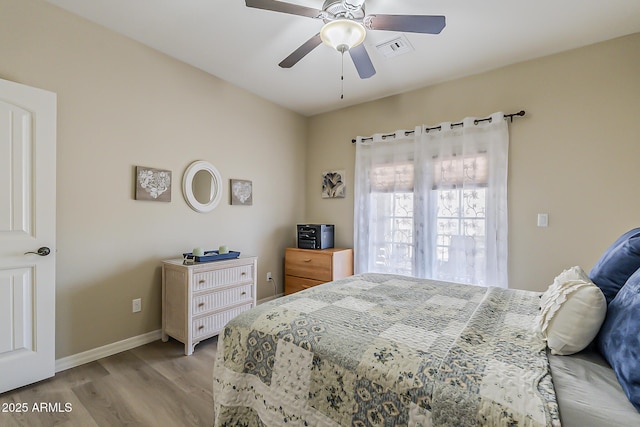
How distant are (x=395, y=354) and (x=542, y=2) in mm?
2518

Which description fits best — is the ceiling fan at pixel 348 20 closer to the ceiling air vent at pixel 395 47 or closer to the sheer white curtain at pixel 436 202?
the ceiling air vent at pixel 395 47

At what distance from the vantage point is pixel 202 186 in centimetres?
305

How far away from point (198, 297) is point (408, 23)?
257 centimetres

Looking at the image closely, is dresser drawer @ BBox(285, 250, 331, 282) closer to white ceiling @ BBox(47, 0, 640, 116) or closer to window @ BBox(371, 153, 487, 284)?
window @ BBox(371, 153, 487, 284)


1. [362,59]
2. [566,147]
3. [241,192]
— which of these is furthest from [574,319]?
[241,192]

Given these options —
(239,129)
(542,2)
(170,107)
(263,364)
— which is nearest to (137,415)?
(263,364)

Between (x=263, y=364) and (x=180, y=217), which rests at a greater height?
(x=180, y=217)

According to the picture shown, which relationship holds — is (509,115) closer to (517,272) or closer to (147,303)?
(517,272)

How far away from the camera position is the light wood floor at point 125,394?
1638 millimetres

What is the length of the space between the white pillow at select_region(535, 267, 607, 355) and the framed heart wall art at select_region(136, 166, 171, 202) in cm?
290

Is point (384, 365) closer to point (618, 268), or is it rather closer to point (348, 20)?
point (618, 268)

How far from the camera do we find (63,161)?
7.06 ft

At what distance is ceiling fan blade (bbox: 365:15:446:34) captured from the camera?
5.52 ft

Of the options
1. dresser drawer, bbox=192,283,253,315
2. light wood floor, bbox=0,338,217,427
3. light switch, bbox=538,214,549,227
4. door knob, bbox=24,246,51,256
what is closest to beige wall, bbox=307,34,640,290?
light switch, bbox=538,214,549,227
